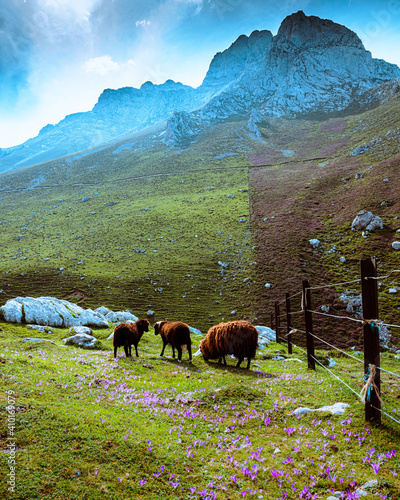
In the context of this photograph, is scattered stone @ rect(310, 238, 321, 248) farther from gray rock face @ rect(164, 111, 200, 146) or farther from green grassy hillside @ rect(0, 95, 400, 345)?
gray rock face @ rect(164, 111, 200, 146)

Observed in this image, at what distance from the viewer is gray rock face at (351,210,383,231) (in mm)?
52750

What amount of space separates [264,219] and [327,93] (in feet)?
624

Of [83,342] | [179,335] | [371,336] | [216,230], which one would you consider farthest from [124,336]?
[216,230]

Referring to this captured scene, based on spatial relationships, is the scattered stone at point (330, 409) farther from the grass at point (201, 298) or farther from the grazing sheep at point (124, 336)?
the grazing sheep at point (124, 336)

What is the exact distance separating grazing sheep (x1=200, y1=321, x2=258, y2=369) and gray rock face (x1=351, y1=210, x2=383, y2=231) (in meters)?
50.7

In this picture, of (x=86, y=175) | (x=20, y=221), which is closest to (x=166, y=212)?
(x=20, y=221)

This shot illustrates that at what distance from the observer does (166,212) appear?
8806cm

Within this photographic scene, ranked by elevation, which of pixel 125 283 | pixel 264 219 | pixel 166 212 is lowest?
pixel 125 283

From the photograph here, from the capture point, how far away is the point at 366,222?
54.1 meters

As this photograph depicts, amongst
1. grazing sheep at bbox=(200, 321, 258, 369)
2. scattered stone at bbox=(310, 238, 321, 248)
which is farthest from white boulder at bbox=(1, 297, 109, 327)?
scattered stone at bbox=(310, 238, 321, 248)

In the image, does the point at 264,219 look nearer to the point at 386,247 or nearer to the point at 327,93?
the point at 386,247

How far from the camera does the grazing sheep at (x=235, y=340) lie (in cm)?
1494

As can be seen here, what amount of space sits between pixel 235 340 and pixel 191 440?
26.9ft

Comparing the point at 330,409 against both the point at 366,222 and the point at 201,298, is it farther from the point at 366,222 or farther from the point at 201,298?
the point at 366,222
